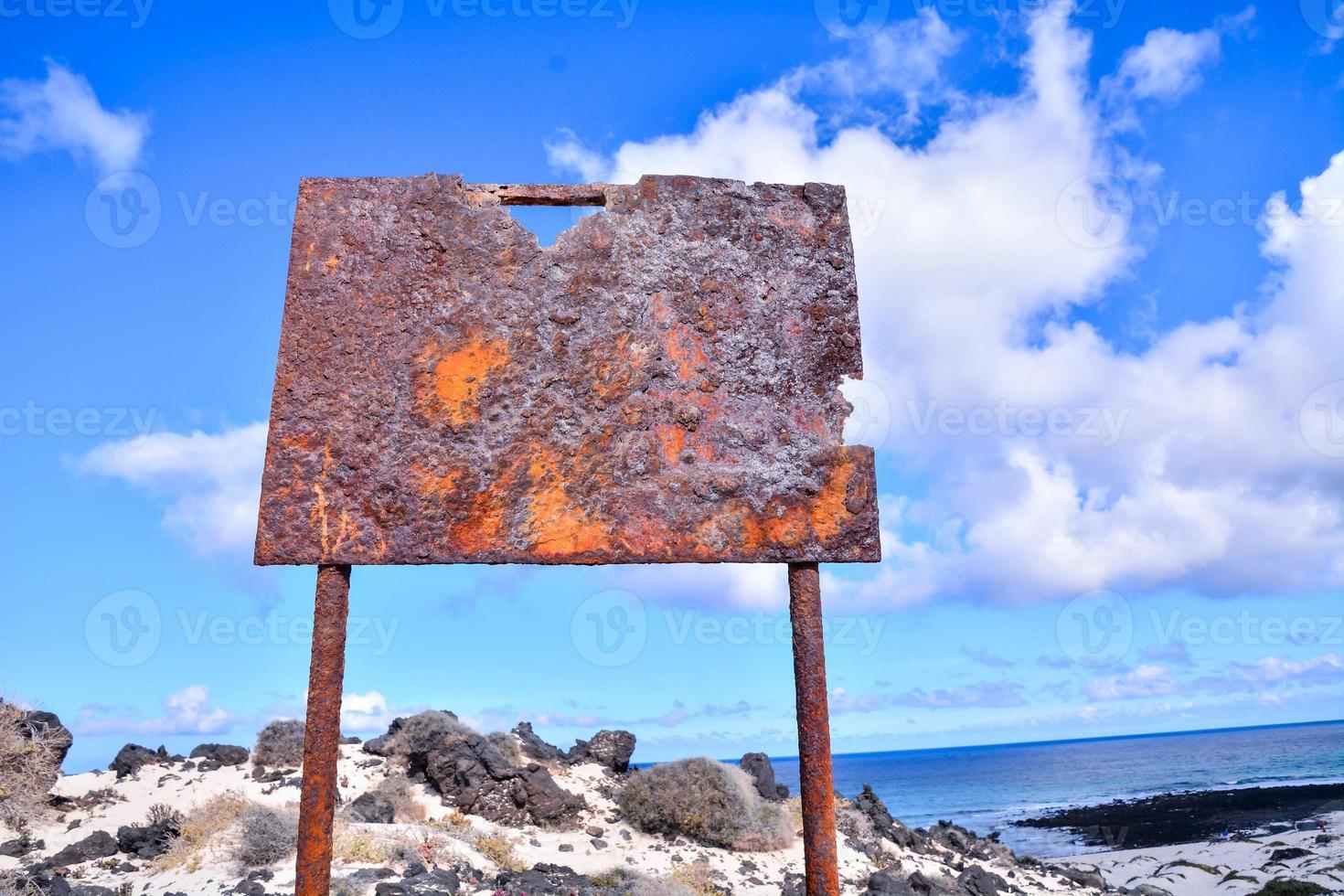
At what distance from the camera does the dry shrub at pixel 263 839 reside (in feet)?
31.4

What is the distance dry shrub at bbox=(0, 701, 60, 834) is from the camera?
12.0 meters

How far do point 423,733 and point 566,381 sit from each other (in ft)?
38.8

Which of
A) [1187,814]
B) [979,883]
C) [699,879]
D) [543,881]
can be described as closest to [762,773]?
[979,883]

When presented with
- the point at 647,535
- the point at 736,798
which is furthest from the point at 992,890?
the point at 647,535

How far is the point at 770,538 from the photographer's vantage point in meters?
3.18

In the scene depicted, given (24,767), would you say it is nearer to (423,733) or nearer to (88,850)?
(88,850)

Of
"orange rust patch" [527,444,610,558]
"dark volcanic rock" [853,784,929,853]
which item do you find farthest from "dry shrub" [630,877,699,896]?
"orange rust patch" [527,444,610,558]

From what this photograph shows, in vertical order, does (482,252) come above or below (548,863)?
above

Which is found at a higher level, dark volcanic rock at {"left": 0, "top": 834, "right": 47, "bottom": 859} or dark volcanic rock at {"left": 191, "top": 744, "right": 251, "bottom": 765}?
dark volcanic rock at {"left": 191, "top": 744, "right": 251, "bottom": 765}

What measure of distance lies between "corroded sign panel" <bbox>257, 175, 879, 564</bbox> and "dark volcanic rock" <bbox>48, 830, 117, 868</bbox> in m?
10.4

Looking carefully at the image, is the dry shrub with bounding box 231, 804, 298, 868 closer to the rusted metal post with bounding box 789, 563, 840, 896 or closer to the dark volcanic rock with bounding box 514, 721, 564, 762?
the dark volcanic rock with bounding box 514, 721, 564, 762

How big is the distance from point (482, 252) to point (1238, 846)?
26.2 meters

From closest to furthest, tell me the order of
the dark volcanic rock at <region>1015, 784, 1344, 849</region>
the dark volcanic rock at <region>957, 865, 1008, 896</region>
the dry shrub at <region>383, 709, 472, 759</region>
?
the dark volcanic rock at <region>957, 865, 1008, 896</region> < the dry shrub at <region>383, 709, 472, 759</region> < the dark volcanic rock at <region>1015, 784, 1344, 849</region>

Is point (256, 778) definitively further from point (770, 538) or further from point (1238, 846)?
point (1238, 846)
